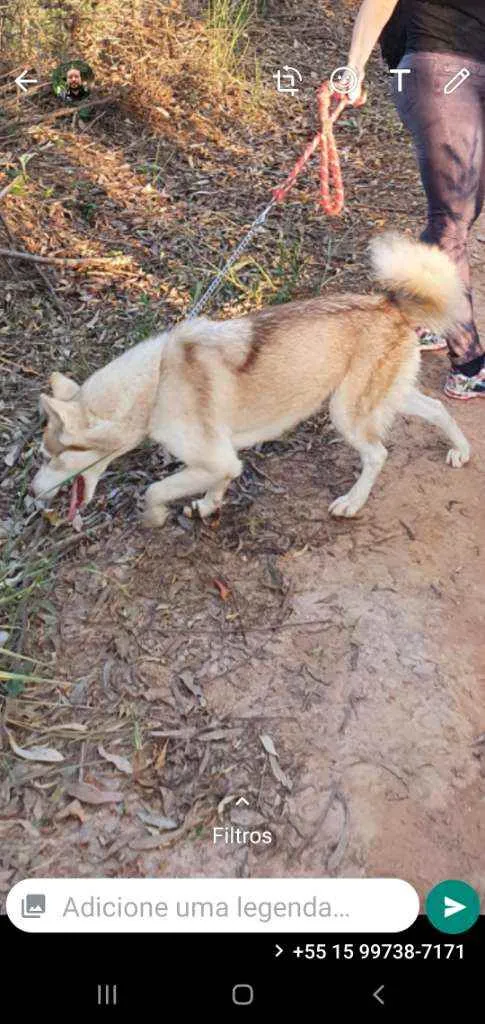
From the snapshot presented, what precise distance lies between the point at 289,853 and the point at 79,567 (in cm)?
172

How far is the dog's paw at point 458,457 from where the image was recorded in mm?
4758

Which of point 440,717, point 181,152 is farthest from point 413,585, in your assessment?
point 181,152

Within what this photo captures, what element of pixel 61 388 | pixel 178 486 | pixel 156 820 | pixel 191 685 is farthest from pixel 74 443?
pixel 156 820

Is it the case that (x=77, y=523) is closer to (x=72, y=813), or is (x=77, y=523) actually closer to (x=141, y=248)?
(x=72, y=813)

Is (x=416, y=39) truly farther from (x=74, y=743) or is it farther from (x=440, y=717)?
(x=74, y=743)

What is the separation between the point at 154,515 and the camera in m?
4.23

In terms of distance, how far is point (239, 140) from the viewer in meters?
7.37

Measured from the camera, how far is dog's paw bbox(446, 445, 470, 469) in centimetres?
476

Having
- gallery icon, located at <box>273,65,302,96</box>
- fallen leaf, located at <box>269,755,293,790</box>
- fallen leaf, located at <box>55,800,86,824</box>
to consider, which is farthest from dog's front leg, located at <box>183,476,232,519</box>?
gallery icon, located at <box>273,65,302,96</box>

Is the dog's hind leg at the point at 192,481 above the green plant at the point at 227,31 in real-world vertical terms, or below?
below

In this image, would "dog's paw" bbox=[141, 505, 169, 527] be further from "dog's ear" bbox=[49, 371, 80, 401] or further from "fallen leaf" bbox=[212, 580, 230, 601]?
"dog's ear" bbox=[49, 371, 80, 401]
